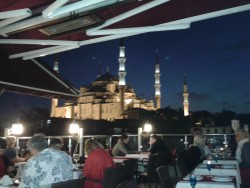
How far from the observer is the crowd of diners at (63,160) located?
10.1 ft

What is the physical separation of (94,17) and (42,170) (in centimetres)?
334

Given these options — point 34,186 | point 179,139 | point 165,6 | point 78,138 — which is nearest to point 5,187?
point 34,186

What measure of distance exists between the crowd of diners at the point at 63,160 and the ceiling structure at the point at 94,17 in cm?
217

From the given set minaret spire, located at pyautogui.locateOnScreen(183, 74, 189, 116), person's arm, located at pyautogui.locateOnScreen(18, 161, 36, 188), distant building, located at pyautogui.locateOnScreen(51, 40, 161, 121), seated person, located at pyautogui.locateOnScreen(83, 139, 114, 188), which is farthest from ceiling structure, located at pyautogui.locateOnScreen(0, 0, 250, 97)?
minaret spire, located at pyautogui.locateOnScreen(183, 74, 189, 116)

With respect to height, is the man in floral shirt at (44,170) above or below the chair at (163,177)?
above

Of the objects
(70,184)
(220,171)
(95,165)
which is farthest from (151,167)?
(70,184)

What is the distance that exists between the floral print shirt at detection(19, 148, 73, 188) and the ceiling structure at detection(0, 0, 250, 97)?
2.40 meters

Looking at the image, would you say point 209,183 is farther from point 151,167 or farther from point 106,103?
point 106,103

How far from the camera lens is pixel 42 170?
307cm

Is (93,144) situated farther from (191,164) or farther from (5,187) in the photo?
(191,164)

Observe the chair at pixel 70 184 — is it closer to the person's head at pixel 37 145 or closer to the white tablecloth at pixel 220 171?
the person's head at pixel 37 145

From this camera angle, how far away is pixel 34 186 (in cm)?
305

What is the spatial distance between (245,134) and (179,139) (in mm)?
6602

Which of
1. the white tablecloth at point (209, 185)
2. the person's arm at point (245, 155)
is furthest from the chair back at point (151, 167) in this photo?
the white tablecloth at point (209, 185)
